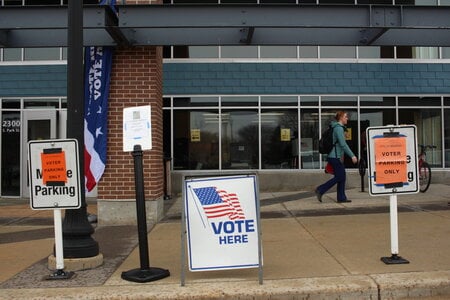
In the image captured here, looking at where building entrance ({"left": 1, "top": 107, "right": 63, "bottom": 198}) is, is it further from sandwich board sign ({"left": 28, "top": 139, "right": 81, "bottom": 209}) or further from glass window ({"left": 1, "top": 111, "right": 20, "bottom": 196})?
sandwich board sign ({"left": 28, "top": 139, "right": 81, "bottom": 209})

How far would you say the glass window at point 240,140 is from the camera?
573 inches

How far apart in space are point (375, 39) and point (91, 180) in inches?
228

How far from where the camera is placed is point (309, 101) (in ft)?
47.7

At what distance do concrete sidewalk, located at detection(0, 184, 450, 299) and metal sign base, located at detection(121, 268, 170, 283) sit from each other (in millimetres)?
64

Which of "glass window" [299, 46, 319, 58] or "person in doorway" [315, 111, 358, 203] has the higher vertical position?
"glass window" [299, 46, 319, 58]

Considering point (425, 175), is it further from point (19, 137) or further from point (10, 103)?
point (10, 103)

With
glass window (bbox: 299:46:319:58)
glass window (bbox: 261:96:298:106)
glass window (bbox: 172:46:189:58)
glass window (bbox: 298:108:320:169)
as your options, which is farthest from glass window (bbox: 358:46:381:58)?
glass window (bbox: 172:46:189:58)

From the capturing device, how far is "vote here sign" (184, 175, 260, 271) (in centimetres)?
514

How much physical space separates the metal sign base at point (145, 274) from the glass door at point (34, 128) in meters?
9.66

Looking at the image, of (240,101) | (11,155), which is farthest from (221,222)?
(11,155)

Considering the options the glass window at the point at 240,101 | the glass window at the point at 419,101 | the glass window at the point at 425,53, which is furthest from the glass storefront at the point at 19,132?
the glass window at the point at 425,53

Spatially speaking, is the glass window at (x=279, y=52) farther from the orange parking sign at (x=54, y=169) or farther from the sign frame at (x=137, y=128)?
the orange parking sign at (x=54, y=169)

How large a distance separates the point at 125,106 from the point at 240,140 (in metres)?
6.02

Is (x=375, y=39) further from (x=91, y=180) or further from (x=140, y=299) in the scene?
(x=140, y=299)
